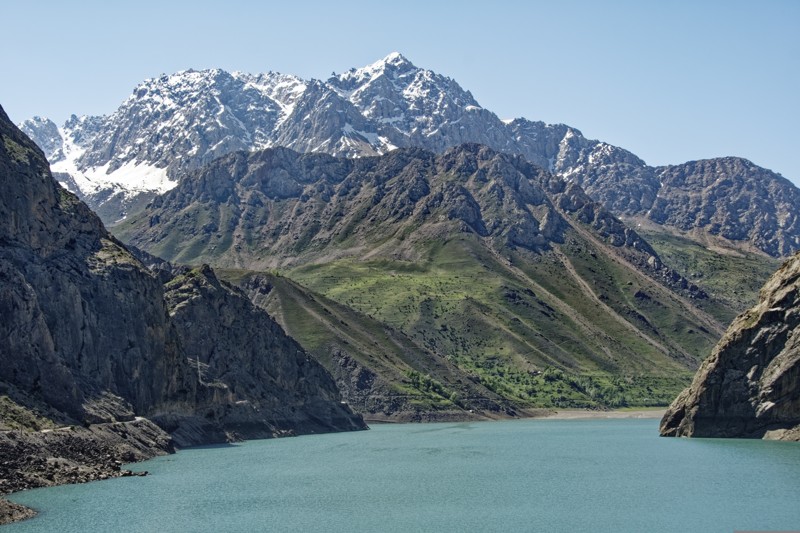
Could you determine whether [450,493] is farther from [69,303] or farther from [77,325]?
[69,303]

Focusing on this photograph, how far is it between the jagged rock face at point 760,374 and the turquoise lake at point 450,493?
177 inches

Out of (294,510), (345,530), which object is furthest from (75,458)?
(345,530)

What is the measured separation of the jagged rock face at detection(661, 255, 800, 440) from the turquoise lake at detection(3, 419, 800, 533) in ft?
14.7

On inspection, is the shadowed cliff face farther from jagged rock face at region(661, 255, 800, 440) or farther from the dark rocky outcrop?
jagged rock face at region(661, 255, 800, 440)

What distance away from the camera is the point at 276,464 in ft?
505

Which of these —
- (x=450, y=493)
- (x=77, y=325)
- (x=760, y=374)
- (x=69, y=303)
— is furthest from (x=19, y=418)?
(x=760, y=374)

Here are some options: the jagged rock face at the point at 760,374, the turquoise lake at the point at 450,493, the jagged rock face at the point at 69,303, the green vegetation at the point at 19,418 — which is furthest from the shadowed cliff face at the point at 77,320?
the jagged rock face at the point at 760,374

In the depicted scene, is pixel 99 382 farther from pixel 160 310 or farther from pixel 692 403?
pixel 692 403

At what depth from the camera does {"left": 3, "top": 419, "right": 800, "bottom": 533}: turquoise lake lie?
93.9m

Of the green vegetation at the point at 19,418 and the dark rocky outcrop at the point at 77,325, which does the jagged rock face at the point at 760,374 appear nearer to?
the dark rocky outcrop at the point at 77,325

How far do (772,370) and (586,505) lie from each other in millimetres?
68599

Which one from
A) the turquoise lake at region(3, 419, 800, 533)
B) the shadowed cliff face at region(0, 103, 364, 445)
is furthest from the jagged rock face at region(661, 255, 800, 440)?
the shadowed cliff face at region(0, 103, 364, 445)

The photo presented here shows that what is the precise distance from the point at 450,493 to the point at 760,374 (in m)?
69.6

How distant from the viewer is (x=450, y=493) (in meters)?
117
